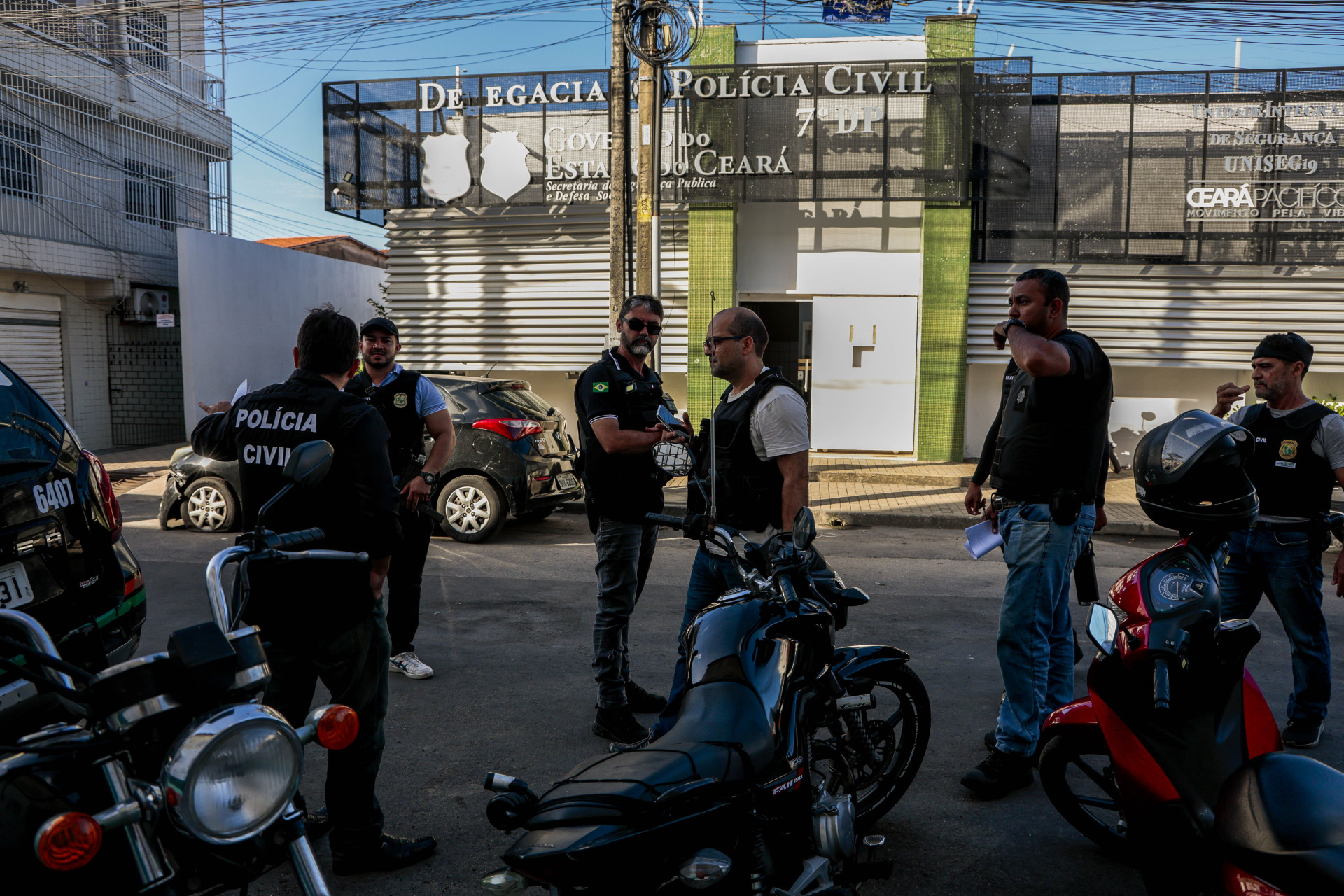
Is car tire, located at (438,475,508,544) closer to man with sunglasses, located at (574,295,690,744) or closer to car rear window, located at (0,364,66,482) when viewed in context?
man with sunglasses, located at (574,295,690,744)

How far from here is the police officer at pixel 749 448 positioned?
3.65m

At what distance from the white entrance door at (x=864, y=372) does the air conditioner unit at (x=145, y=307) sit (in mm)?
11480

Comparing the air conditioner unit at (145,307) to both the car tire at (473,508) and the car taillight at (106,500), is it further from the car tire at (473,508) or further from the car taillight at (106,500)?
the car taillight at (106,500)

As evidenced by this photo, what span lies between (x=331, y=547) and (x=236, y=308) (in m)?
15.1

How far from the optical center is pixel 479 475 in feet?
29.2

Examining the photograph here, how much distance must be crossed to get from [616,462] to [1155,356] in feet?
38.2

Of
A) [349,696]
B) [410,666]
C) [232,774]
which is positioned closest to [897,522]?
[410,666]

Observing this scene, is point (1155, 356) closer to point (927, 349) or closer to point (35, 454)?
point (927, 349)

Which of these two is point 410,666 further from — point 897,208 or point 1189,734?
point 897,208

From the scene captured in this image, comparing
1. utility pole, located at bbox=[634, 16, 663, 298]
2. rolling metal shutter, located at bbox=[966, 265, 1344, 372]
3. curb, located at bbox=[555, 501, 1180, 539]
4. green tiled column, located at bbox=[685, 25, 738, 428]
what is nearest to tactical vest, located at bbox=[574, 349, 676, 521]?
curb, located at bbox=[555, 501, 1180, 539]

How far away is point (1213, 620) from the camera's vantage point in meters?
2.68

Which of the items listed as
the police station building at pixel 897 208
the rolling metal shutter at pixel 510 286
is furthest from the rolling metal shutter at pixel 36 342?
the rolling metal shutter at pixel 510 286

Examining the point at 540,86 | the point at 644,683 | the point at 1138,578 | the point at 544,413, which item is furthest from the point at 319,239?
the point at 1138,578

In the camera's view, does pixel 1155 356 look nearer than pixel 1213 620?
No
